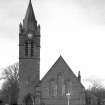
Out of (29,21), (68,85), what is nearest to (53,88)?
(68,85)

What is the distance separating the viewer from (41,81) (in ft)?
183

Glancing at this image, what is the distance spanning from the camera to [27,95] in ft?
184

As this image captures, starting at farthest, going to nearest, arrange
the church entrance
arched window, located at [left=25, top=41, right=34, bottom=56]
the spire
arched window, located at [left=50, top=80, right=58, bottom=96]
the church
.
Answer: the spire
arched window, located at [left=25, top=41, right=34, bottom=56]
the church entrance
arched window, located at [left=50, top=80, right=58, bottom=96]
the church

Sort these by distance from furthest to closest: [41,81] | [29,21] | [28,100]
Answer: [29,21] → [28,100] → [41,81]

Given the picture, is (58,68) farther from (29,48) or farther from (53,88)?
(29,48)

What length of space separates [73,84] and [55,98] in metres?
4.26

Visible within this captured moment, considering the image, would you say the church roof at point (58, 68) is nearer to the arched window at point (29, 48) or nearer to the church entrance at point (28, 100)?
the church entrance at point (28, 100)

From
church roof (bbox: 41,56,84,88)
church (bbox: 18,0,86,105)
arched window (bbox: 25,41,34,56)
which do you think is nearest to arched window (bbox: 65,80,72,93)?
church (bbox: 18,0,86,105)

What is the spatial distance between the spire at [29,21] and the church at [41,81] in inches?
23.1

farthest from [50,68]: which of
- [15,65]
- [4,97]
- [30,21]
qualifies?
[4,97]

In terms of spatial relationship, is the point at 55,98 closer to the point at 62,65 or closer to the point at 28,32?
the point at 62,65

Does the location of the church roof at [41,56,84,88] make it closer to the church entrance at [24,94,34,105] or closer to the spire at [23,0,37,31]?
the church entrance at [24,94,34,105]

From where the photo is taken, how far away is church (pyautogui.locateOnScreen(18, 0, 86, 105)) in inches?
2186

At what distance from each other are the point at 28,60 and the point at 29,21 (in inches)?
305
